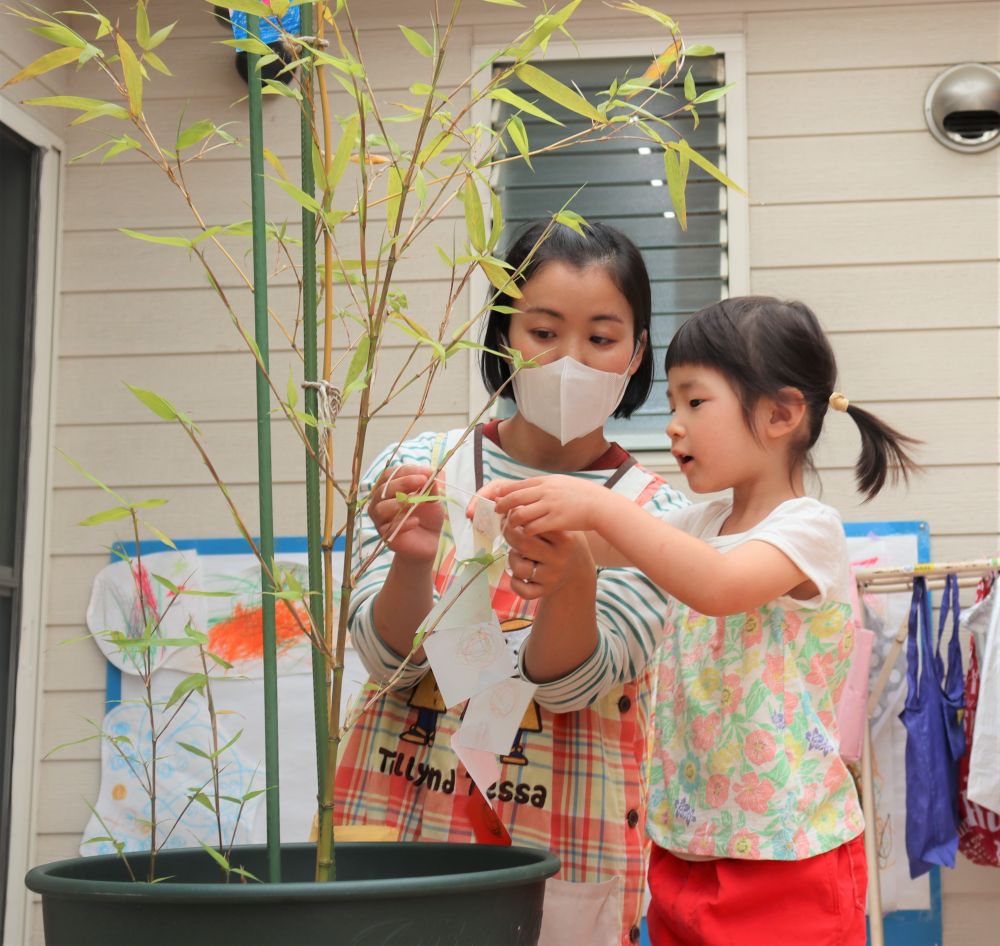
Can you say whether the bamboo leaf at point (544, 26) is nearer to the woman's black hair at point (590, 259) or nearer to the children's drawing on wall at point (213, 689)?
the woman's black hair at point (590, 259)

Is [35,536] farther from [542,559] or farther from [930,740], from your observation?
[542,559]

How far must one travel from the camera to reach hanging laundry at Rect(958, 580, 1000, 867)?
2.52 m

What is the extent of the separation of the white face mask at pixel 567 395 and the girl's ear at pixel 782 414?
0.52 feet

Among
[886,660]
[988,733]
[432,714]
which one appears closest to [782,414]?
[432,714]

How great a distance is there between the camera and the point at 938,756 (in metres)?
2.53

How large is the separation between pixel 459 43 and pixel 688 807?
8.11 feet

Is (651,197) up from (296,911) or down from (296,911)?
up

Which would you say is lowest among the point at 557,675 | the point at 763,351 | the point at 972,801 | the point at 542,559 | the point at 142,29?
the point at 972,801

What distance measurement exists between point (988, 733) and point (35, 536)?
2.26m

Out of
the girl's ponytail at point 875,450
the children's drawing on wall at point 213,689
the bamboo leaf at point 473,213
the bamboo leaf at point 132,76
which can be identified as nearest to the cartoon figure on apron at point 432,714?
the girl's ponytail at point 875,450

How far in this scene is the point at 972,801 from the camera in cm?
246

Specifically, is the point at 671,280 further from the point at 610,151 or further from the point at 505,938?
the point at 505,938

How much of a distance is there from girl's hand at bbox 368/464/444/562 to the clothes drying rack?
1708 mm

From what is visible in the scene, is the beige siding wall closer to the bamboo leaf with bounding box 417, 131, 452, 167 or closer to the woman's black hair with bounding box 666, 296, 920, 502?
the woman's black hair with bounding box 666, 296, 920, 502
